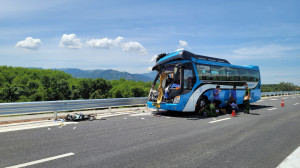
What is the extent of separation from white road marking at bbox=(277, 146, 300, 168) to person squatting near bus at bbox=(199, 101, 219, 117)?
631cm

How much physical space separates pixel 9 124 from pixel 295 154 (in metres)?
9.78

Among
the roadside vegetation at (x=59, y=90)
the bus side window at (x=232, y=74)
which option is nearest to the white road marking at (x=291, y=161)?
the bus side window at (x=232, y=74)

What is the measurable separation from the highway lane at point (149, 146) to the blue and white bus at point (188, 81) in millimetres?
3174

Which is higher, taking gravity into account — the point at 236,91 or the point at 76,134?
the point at 236,91

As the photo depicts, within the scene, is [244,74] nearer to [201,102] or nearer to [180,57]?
[201,102]

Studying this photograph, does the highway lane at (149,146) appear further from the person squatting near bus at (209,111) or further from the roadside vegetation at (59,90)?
the roadside vegetation at (59,90)

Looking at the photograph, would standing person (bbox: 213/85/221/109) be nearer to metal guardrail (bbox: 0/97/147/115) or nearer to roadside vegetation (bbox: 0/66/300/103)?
metal guardrail (bbox: 0/97/147/115)

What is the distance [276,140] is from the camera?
20.9 ft

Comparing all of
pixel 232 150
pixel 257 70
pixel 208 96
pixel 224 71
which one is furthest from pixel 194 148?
pixel 257 70

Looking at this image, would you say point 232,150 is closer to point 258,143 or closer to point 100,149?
point 258,143

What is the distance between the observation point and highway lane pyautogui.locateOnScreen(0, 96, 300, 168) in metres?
4.40

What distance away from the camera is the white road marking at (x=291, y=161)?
14.1 ft

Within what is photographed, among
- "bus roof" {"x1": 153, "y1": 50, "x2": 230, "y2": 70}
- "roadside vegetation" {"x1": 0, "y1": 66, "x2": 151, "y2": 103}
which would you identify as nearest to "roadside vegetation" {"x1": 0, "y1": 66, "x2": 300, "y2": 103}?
"roadside vegetation" {"x1": 0, "y1": 66, "x2": 151, "y2": 103}

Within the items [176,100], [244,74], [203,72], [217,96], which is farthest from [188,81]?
[244,74]
